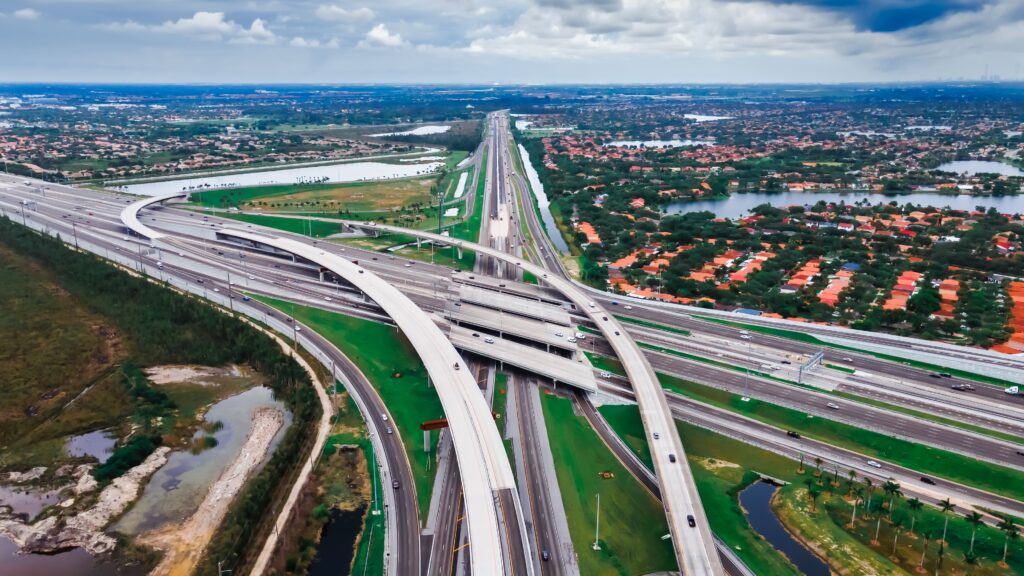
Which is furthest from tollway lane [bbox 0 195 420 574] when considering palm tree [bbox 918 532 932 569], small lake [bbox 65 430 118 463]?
palm tree [bbox 918 532 932 569]

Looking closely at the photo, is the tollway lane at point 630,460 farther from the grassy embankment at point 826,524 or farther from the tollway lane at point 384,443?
the tollway lane at point 384,443

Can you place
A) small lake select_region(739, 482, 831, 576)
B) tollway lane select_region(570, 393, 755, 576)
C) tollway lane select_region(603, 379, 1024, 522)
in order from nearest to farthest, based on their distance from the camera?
tollway lane select_region(570, 393, 755, 576)
small lake select_region(739, 482, 831, 576)
tollway lane select_region(603, 379, 1024, 522)

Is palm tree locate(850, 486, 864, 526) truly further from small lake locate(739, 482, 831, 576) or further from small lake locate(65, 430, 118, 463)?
small lake locate(65, 430, 118, 463)

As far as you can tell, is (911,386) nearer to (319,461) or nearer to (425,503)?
(425,503)

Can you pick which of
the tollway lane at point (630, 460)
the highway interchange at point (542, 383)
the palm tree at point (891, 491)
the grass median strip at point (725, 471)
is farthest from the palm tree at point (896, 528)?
the tollway lane at point (630, 460)

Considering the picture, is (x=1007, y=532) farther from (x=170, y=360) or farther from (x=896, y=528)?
(x=170, y=360)

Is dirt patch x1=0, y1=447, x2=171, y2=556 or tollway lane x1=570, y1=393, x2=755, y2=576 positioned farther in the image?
dirt patch x1=0, y1=447, x2=171, y2=556
